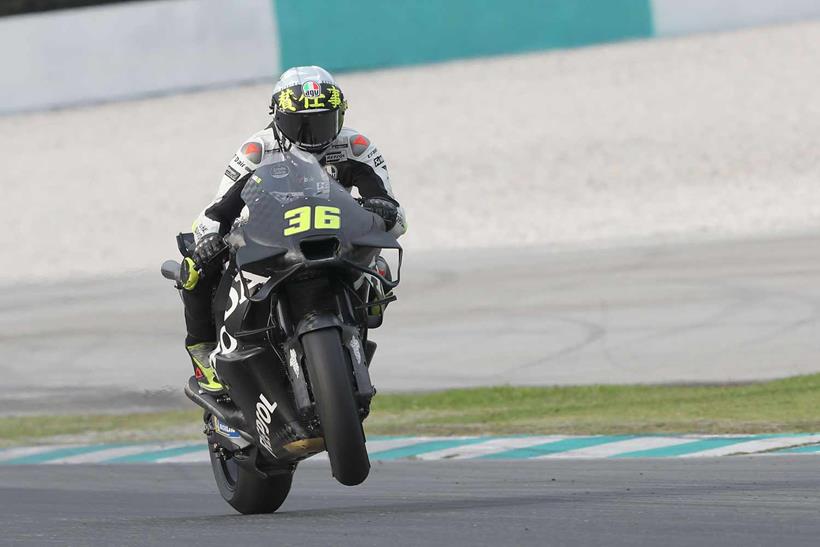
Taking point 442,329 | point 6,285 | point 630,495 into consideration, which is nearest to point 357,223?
point 630,495

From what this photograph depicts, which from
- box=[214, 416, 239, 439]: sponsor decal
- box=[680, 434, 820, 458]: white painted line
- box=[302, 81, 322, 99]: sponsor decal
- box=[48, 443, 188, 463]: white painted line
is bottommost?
box=[48, 443, 188, 463]: white painted line

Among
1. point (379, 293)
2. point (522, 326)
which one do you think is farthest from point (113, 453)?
point (379, 293)

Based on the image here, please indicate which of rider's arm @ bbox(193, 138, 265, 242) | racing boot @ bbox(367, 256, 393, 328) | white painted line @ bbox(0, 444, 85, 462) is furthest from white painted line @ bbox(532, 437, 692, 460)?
white painted line @ bbox(0, 444, 85, 462)

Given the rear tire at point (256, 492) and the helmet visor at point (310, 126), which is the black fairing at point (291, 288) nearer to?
the helmet visor at point (310, 126)

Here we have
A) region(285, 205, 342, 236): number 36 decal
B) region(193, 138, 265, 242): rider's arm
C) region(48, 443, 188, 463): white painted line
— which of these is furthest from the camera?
region(48, 443, 188, 463): white painted line

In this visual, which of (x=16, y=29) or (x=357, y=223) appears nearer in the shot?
(x=357, y=223)

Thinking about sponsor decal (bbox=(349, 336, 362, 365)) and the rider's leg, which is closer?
sponsor decal (bbox=(349, 336, 362, 365))

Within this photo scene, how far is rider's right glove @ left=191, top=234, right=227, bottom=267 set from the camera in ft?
19.1

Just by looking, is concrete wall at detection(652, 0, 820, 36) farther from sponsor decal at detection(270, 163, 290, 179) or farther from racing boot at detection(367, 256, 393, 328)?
sponsor decal at detection(270, 163, 290, 179)

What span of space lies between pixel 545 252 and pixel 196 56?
7.88 metres

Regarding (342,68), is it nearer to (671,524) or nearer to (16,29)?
(16,29)

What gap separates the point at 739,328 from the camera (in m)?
12.2

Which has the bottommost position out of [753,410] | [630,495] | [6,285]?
[6,285]

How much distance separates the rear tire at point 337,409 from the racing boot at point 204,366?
107 centimetres
